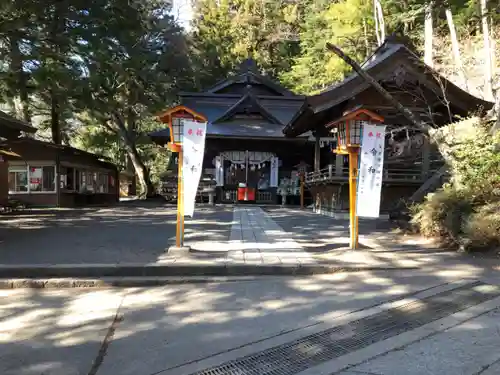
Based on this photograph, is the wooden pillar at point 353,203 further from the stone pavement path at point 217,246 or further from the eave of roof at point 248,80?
the eave of roof at point 248,80

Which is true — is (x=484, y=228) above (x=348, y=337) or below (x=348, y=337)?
above

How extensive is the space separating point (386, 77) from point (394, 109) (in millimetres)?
1353

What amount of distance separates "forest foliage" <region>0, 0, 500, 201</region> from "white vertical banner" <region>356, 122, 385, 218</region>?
534 centimetres

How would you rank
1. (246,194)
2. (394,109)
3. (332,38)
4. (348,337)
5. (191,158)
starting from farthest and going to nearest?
(332,38), (246,194), (394,109), (191,158), (348,337)

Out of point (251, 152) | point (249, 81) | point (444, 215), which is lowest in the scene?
point (444, 215)

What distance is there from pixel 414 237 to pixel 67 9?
36.5 feet

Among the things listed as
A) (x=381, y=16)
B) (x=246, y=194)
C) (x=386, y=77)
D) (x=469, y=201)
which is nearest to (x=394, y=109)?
(x=386, y=77)

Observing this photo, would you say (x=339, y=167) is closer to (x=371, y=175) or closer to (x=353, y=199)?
(x=371, y=175)

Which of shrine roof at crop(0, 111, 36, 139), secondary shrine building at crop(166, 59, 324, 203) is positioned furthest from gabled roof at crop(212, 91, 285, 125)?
shrine roof at crop(0, 111, 36, 139)

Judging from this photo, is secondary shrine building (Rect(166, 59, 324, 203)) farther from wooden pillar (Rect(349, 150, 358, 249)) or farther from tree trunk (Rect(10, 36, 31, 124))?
wooden pillar (Rect(349, 150, 358, 249))

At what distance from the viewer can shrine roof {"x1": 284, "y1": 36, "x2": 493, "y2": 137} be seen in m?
13.0

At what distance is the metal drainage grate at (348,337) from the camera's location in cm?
329

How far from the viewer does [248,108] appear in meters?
23.3

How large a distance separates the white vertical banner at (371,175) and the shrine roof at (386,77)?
6.05 meters
